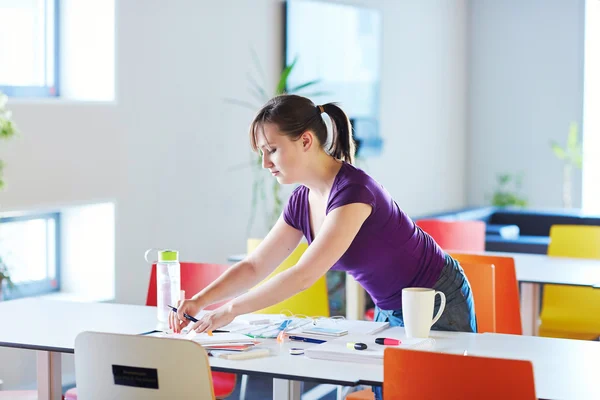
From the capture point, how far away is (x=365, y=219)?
235 centimetres

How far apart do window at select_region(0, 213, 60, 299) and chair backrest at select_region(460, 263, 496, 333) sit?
2254mm

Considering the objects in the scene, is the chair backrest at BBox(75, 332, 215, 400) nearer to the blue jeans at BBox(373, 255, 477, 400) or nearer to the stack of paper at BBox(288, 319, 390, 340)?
the stack of paper at BBox(288, 319, 390, 340)

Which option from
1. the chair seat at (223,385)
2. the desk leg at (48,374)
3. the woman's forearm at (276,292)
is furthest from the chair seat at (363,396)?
the desk leg at (48,374)

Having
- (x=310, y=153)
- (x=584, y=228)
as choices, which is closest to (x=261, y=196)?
(x=584, y=228)

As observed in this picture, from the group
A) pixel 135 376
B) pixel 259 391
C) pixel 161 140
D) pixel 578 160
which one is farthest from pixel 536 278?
pixel 578 160

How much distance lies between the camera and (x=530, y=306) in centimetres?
383

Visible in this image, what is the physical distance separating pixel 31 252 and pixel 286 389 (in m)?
2.64

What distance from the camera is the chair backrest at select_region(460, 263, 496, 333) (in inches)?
114

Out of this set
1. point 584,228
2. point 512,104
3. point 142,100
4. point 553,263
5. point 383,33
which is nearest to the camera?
point 553,263

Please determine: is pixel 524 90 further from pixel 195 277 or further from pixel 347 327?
pixel 347 327

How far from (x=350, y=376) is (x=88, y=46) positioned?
120 inches

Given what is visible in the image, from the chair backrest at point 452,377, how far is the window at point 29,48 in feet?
9.68

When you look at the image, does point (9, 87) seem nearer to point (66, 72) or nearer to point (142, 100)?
point (66, 72)

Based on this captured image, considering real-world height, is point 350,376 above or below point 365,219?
below
